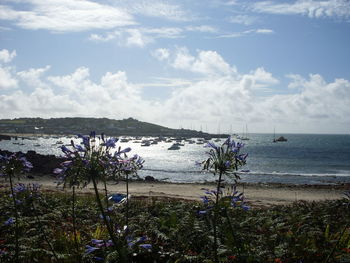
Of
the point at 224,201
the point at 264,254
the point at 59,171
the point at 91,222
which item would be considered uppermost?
the point at 59,171

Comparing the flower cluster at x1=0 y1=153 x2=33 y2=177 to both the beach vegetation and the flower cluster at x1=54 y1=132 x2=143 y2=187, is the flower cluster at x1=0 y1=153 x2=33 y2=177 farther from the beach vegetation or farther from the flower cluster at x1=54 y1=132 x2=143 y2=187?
the flower cluster at x1=54 y1=132 x2=143 y2=187

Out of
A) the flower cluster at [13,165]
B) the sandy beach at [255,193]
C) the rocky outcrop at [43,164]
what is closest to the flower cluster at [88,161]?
the flower cluster at [13,165]

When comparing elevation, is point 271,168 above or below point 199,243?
below

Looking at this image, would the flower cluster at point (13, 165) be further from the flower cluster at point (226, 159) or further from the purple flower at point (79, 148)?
the flower cluster at point (226, 159)

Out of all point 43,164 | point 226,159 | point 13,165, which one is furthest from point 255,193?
point 13,165

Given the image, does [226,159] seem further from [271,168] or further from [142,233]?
[271,168]

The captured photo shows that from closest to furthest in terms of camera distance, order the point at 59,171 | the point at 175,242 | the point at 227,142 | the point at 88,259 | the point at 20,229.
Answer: the point at 59,171 < the point at 227,142 < the point at 88,259 < the point at 175,242 < the point at 20,229

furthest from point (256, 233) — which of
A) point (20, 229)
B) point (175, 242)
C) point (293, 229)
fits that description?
point (20, 229)

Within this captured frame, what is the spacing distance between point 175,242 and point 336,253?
3.26m

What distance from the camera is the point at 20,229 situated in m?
9.38

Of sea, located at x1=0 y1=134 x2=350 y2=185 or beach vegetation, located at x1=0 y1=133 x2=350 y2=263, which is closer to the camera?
beach vegetation, located at x1=0 y1=133 x2=350 y2=263

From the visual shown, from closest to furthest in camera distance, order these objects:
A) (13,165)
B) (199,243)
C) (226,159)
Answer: (226,159), (13,165), (199,243)

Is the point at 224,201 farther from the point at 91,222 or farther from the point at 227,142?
the point at 91,222

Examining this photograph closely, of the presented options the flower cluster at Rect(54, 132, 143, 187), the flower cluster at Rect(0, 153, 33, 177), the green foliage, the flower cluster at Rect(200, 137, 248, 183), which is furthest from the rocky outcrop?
the flower cluster at Rect(54, 132, 143, 187)
